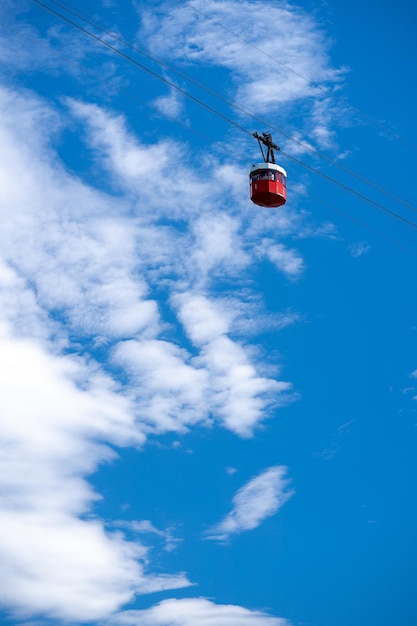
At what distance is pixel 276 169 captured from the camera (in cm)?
2973

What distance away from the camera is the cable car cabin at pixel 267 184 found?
96.5 feet

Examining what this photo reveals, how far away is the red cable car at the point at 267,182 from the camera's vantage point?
29422 millimetres

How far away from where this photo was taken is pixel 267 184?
96.4 ft

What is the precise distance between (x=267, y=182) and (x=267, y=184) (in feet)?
0.26

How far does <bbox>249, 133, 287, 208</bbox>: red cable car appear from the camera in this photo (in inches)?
1158

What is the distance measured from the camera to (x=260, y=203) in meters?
29.9

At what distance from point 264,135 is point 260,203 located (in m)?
1.98

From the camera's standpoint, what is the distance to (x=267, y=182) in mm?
29422

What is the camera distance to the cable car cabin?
29.4m

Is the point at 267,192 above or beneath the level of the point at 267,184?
beneath

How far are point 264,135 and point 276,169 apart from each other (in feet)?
3.55
